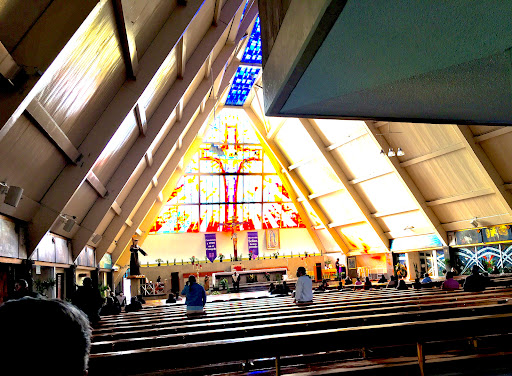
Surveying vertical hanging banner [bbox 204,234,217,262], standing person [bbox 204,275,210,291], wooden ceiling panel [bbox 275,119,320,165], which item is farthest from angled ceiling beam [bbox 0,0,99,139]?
vertical hanging banner [bbox 204,234,217,262]

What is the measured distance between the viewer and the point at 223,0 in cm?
938

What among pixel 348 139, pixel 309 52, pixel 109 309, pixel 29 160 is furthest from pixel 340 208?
pixel 309 52

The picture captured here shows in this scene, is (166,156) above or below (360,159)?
below

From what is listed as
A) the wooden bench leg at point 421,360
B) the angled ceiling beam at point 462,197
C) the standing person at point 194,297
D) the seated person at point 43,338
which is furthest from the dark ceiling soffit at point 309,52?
the angled ceiling beam at point 462,197

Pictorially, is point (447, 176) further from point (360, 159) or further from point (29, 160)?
point (29, 160)

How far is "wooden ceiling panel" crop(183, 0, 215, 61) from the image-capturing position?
8109 millimetres

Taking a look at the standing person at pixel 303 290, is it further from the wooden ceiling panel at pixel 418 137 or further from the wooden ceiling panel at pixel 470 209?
the wooden ceiling panel at pixel 470 209

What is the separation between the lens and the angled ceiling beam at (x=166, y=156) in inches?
492

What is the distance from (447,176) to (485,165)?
177 cm

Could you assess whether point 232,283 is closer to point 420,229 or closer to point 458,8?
point 420,229

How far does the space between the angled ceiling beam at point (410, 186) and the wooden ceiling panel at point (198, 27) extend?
29.1 feet

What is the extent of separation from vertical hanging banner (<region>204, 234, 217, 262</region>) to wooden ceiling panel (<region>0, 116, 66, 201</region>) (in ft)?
56.5

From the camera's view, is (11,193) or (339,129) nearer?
(11,193)

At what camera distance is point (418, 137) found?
15852 millimetres
